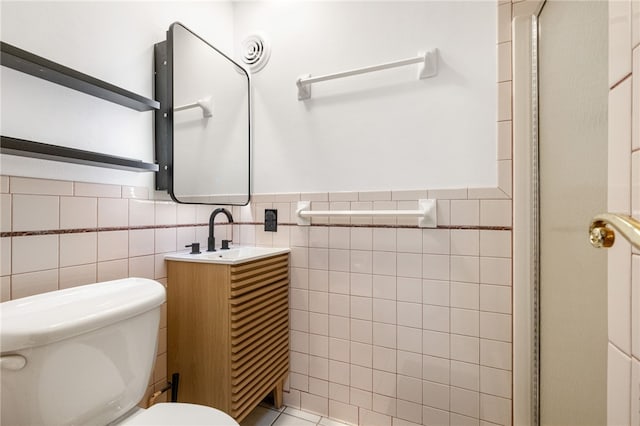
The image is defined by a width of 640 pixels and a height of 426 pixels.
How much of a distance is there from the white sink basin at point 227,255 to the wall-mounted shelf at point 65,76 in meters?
0.65

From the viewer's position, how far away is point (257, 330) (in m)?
1.27

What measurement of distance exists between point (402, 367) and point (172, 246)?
4.01 ft

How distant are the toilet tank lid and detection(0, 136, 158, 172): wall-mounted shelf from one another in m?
0.41

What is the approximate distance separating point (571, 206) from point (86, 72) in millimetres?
1627

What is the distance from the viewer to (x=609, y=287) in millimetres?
483

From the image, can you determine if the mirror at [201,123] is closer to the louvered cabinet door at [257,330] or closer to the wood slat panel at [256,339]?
the louvered cabinet door at [257,330]

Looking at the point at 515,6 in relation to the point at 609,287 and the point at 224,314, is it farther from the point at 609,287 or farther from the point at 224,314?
the point at 224,314

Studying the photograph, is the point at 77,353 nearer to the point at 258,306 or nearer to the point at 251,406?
the point at 258,306

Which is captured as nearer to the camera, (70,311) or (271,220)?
(70,311)

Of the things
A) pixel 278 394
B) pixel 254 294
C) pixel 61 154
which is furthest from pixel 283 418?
pixel 61 154

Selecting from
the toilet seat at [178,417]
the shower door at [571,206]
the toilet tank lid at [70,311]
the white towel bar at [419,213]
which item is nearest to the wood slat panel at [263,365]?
the toilet seat at [178,417]

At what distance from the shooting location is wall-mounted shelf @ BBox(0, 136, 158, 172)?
78 cm

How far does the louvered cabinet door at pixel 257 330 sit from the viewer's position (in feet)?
3.76

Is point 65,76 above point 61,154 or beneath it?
above
